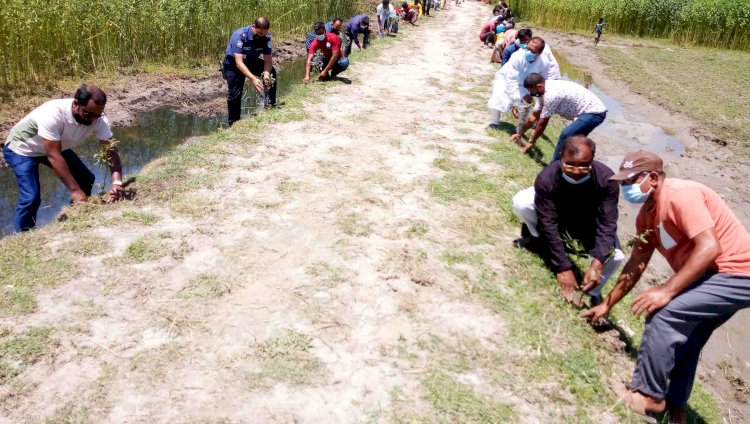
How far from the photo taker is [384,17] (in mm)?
16859

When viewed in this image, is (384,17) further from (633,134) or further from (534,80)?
(534,80)

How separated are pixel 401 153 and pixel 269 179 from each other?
191 cm

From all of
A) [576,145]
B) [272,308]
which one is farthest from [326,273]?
[576,145]

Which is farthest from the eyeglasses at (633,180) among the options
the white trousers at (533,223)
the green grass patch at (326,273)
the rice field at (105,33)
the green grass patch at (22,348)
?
the rice field at (105,33)

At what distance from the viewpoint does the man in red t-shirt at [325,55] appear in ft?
33.0

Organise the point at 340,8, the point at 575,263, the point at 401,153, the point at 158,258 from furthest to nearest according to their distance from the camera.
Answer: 1. the point at 340,8
2. the point at 401,153
3. the point at 575,263
4. the point at 158,258

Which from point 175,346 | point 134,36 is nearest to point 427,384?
point 175,346

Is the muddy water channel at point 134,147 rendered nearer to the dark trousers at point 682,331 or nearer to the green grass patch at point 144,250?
the green grass patch at point 144,250

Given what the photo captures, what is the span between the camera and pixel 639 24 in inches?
926

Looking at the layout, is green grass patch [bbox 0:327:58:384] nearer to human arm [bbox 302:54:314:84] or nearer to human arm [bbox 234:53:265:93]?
human arm [bbox 234:53:265:93]

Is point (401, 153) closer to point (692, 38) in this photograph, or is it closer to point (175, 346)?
point (175, 346)

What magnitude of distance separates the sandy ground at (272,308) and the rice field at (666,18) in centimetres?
2138

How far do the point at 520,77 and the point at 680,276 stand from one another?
534 cm

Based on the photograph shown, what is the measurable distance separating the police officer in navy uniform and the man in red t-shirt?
7.07 ft
